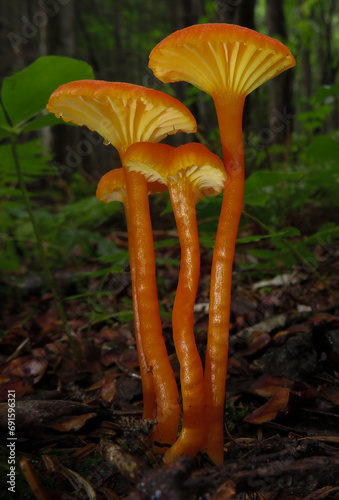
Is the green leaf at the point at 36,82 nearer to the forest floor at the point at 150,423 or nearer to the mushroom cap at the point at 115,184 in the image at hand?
the mushroom cap at the point at 115,184

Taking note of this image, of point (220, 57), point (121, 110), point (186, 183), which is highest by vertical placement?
point (220, 57)

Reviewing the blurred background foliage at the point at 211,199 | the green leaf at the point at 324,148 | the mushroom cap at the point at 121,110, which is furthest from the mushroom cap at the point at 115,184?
the green leaf at the point at 324,148

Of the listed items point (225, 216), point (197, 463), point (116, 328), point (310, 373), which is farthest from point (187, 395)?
point (116, 328)

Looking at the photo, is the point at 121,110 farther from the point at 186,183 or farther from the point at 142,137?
the point at 186,183

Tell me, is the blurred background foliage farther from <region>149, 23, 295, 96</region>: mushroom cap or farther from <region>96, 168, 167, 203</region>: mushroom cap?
<region>149, 23, 295, 96</region>: mushroom cap

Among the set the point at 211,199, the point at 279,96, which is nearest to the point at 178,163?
the point at 211,199

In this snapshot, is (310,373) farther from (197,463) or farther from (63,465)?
(63,465)
